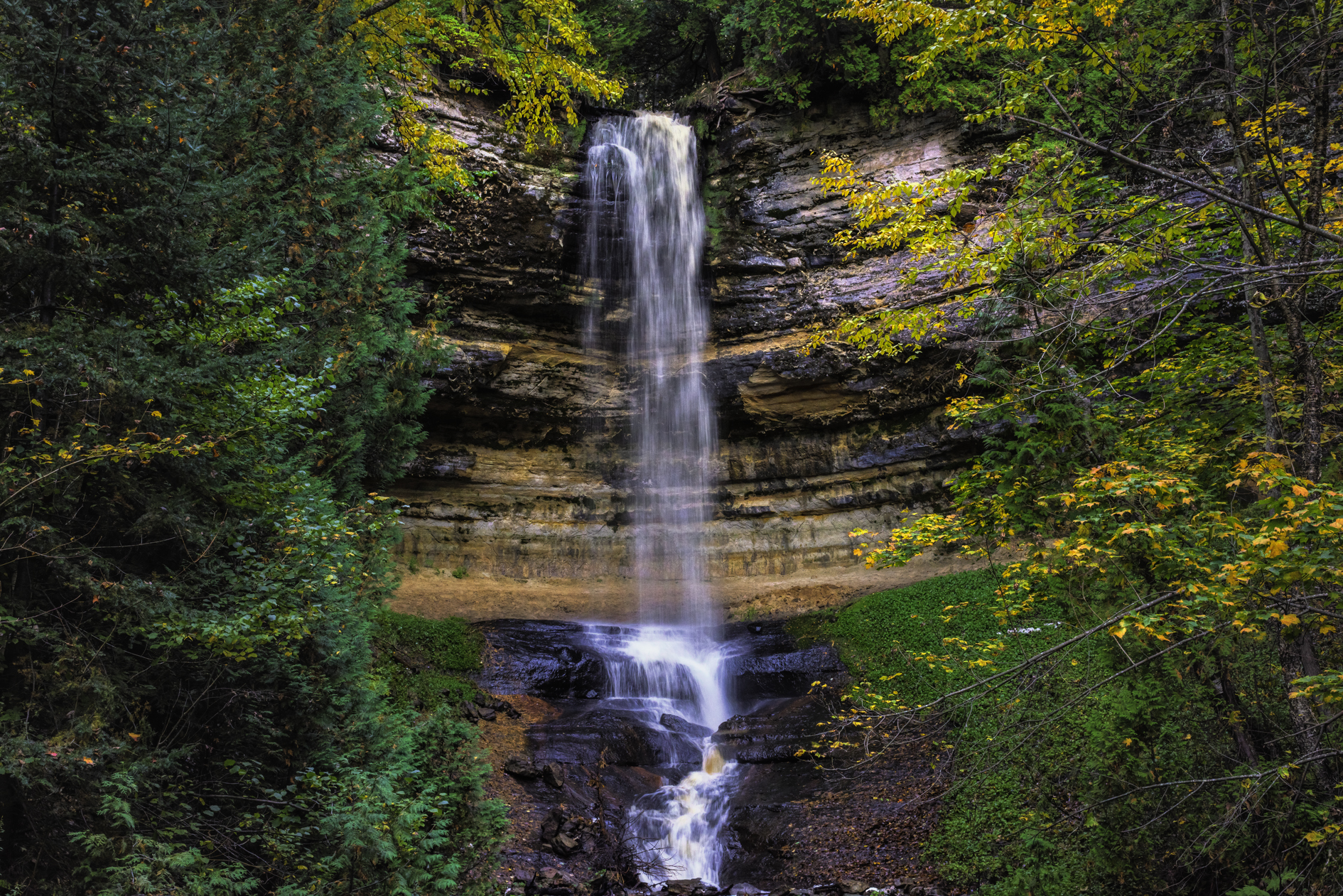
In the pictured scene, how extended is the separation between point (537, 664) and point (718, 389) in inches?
315

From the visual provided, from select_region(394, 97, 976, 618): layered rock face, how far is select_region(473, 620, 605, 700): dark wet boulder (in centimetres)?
237

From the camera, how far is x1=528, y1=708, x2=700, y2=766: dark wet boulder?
1056 centimetres

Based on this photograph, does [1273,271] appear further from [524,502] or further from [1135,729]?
[524,502]

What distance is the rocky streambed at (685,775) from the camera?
8.21 meters

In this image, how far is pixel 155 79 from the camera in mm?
A: 5090

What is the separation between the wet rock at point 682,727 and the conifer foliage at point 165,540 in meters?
5.93

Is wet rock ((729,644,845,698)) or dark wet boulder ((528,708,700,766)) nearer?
dark wet boulder ((528,708,700,766))

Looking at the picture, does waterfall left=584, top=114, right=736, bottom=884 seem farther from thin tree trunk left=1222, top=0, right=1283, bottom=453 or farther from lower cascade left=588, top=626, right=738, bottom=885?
thin tree trunk left=1222, top=0, right=1283, bottom=453

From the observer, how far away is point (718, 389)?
18156 millimetres

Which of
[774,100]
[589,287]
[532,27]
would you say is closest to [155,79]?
[532,27]

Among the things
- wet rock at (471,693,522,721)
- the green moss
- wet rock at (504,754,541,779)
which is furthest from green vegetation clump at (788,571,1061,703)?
the green moss

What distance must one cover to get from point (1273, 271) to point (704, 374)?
48.5 feet

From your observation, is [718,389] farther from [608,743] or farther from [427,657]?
[608,743]

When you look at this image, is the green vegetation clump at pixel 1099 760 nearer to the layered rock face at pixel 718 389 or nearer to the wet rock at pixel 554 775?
the wet rock at pixel 554 775
